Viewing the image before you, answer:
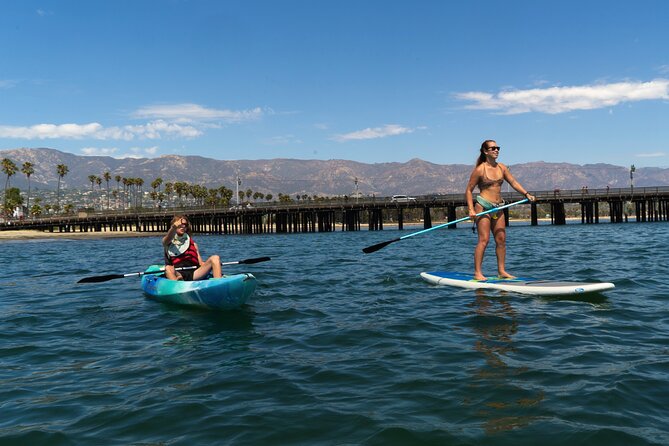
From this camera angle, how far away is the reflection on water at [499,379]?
3.92 m

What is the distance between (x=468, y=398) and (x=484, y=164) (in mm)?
6683

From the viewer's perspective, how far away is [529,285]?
9.41m

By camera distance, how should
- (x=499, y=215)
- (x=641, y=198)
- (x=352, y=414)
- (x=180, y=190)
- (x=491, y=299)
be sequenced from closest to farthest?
(x=352, y=414), (x=491, y=299), (x=499, y=215), (x=641, y=198), (x=180, y=190)

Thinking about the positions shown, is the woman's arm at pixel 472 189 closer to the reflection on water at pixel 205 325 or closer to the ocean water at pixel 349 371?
the ocean water at pixel 349 371

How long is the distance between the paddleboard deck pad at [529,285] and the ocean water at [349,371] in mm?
241

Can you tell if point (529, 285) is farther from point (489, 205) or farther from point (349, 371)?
point (349, 371)

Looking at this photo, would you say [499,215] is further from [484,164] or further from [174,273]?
[174,273]

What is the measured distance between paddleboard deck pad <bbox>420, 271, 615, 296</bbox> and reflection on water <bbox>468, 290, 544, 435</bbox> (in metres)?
Answer: 1.63

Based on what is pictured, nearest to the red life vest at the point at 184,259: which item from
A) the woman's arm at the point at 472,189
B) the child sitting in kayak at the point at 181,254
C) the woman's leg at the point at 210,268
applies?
the child sitting in kayak at the point at 181,254

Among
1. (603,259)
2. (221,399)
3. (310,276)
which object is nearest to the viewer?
(221,399)

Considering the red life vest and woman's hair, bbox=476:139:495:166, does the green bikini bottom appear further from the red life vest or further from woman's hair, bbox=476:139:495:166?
the red life vest

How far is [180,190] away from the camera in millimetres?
144375

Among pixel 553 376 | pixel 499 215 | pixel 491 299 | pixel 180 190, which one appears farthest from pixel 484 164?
pixel 180 190

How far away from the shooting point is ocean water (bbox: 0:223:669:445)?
12.7ft
